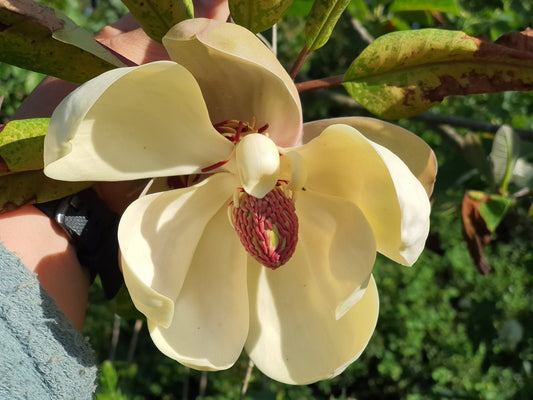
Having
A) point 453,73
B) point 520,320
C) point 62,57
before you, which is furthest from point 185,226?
point 520,320

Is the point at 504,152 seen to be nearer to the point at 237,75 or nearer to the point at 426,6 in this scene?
the point at 426,6

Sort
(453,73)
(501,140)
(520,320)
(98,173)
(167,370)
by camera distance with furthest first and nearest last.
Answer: (167,370), (520,320), (501,140), (453,73), (98,173)

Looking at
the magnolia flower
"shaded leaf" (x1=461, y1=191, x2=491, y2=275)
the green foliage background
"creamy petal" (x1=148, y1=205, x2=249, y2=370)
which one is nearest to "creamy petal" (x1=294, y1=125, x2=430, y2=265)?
the magnolia flower

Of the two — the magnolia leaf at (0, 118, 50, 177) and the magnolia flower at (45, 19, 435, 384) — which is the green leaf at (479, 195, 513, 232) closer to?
the magnolia flower at (45, 19, 435, 384)

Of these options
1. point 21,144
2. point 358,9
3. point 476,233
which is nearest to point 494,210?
point 476,233

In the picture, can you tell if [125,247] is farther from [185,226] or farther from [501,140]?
[501,140]
